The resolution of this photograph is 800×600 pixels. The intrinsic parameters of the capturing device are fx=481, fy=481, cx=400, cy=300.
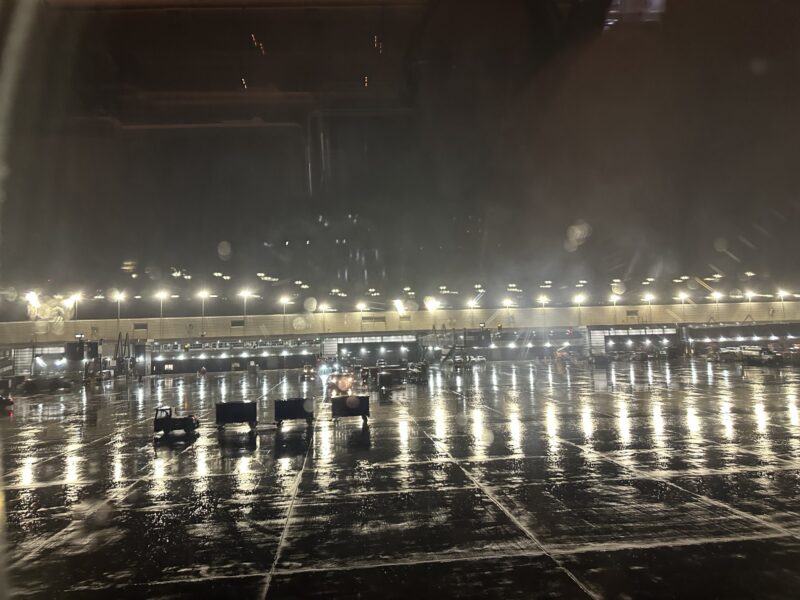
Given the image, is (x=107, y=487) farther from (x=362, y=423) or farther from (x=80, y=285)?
(x=80, y=285)

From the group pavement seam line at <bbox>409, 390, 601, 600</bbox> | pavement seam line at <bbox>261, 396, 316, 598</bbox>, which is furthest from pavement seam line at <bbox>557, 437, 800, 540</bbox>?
pavement seam line at <bbox>261, 396, 316, 598</bbox>

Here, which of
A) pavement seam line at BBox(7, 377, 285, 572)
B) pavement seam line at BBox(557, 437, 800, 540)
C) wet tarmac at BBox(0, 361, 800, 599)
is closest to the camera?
wet tarmac at BBox(0, 361, 800, 599)

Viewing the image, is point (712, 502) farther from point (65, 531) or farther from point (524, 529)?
point (65, 531)

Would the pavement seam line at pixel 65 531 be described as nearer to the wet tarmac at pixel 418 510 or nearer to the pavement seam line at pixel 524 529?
the wet tarmac at pixel 418 510

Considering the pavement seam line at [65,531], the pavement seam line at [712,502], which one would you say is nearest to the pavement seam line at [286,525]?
the pavement seam line at [65,531]

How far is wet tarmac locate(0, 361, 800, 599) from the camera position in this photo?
16.8 ft

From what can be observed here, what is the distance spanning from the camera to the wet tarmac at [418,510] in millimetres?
5109

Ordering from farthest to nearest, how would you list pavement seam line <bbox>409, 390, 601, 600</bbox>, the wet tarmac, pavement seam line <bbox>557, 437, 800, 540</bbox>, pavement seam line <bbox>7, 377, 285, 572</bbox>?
pavement seam line <bbox>557, 437, 800, 540</bbox>
pavement seam line <bbox>7, 377, 285, 572</bbox>
the wet tarmac
pavement seam line <bbox>409, 390, 601, 600</bbox>

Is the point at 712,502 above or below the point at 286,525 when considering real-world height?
below

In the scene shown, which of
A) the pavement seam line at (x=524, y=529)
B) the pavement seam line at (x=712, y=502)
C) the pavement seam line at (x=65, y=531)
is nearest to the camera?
the pavement seam line at (x=524, y=529)

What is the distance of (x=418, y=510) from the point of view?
7.26m

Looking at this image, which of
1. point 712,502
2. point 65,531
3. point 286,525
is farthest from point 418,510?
point 65,531

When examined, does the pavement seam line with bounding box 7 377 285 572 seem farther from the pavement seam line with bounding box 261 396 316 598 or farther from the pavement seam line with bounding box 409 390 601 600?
the pavement seam line with bounding box 409 390 601 600

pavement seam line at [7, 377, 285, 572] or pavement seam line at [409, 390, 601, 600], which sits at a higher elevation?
pavement seam line at [7, 377, 285, 572]
